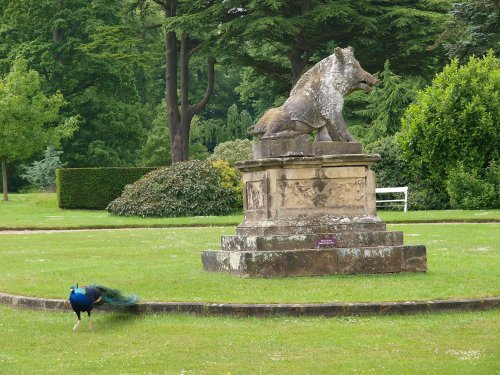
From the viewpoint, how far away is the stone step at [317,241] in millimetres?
13609

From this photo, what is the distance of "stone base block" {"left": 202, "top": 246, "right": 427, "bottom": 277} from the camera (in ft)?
43.7

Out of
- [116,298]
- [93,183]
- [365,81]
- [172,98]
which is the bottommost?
[116,298]

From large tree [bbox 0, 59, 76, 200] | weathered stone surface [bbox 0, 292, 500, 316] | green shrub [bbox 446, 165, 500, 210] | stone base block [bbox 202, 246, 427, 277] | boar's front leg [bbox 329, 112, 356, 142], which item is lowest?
weathered stone surface [bbox 0, 292, 500, 316]

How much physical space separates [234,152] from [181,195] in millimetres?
8587

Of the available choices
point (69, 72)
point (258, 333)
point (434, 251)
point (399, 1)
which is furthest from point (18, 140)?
point (258, 333)

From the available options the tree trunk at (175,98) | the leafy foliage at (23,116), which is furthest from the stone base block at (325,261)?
the tree trunk at (175,98)

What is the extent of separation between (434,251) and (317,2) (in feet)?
81.0

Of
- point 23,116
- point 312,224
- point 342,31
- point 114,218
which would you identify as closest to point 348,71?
point 312,224

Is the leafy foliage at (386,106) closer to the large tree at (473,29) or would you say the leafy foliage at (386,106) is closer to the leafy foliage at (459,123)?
the large tree at (473,29)

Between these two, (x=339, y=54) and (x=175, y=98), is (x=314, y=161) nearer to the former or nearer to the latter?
(x=339, y=54)

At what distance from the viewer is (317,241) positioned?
45.1 ft

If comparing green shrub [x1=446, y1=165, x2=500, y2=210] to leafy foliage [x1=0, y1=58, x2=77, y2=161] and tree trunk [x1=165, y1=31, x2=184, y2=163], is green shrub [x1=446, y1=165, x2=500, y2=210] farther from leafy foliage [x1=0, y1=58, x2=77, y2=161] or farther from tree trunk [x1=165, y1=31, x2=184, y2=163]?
leafy foliage [x1=0, y1=58, x2=77, y2=161]

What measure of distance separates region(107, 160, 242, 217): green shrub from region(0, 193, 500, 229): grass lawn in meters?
0.79

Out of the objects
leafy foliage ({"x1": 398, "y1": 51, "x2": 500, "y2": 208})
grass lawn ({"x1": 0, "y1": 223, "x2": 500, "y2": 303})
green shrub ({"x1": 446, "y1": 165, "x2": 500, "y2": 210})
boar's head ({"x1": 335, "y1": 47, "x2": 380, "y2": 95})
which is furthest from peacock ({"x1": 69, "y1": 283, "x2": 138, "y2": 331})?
leafy foliage ({"x1": 398, "y1": 51, "x2": 500, "y2": 208})
